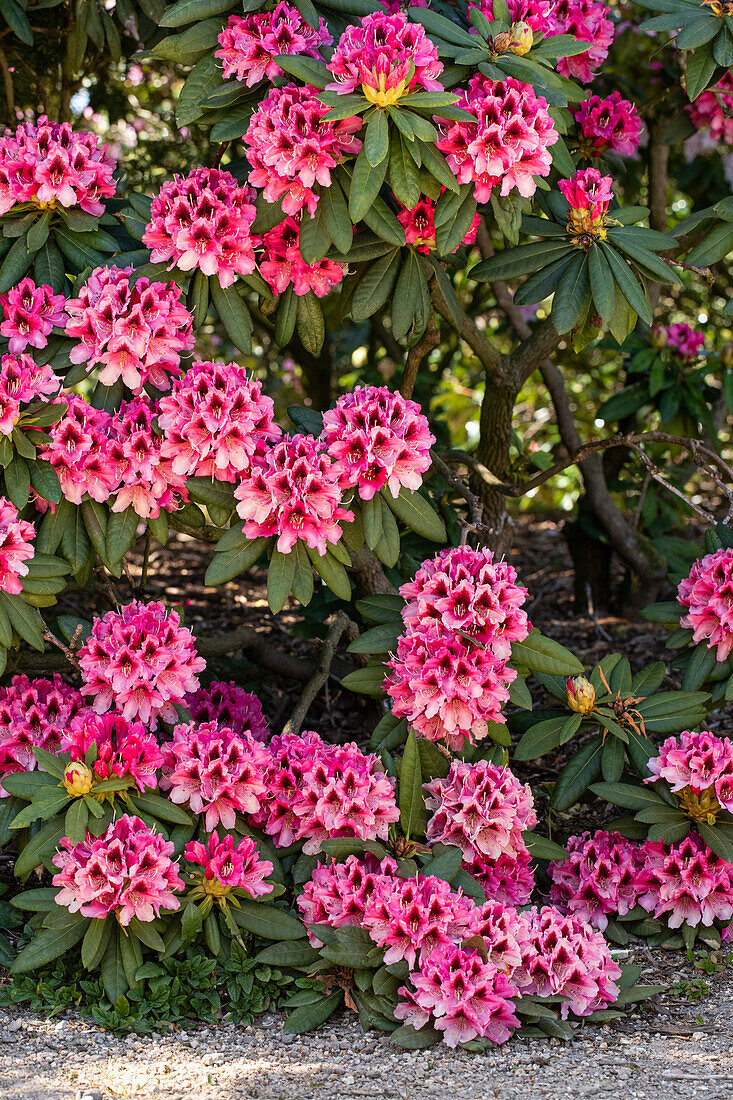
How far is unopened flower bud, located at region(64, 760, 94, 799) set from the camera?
1905 mm

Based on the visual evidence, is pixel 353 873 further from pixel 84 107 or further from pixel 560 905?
pixel 84 107

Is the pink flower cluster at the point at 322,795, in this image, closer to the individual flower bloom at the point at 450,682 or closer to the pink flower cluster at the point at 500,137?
the individual flower bloom at the point at 450,682

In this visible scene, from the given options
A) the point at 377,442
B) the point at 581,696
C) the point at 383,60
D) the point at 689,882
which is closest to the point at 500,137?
the point at 383,60

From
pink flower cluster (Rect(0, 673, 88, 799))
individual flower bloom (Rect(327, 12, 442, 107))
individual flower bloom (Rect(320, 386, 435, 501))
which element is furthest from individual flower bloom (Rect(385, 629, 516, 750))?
individual flower bloom (Rect(327, 12, 442, 107))

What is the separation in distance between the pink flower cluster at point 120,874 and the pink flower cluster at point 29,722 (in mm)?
299

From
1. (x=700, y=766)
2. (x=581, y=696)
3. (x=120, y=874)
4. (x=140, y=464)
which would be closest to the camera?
(x=120, y=874)

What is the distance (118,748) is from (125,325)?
77 cm

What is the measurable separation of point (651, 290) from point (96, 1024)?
3.03m

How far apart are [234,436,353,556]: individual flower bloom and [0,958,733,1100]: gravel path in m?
0.83

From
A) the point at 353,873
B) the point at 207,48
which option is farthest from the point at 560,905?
the point at 207,48

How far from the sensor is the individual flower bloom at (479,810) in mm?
2027

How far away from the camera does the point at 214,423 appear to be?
1896mm

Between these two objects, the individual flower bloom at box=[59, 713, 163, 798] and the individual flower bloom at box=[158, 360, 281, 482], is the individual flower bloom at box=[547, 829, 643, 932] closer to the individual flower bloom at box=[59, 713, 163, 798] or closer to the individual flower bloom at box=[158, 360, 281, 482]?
the individual flower bloom at box=[59, 713, 163, 798]

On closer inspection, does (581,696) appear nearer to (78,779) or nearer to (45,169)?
(78,779)
